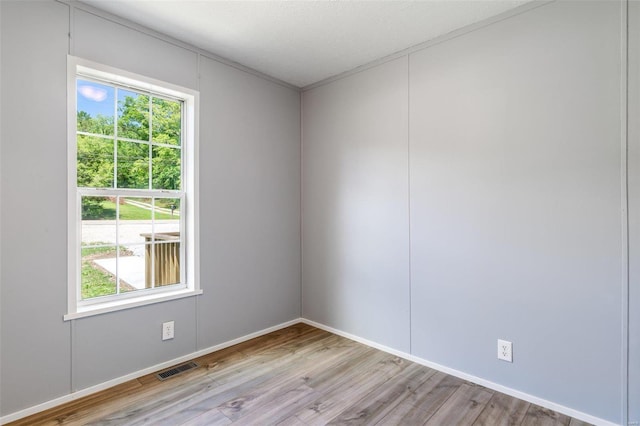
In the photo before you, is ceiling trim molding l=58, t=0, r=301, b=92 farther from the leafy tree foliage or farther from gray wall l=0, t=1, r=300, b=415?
the leafy tree foliage

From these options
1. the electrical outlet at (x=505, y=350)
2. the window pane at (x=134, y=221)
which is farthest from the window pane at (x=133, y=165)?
the electrical outlet at (x=505, y=350)

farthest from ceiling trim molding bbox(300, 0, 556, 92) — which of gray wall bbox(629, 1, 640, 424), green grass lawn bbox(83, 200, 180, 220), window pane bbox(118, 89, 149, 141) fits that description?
green grass lawn bbox(83, 200, 180, 220)

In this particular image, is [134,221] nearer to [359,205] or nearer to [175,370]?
[175,370]

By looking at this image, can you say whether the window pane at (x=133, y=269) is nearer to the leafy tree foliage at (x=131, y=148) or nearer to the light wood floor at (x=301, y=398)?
the leafy tree foliage at (x=131, y=148)

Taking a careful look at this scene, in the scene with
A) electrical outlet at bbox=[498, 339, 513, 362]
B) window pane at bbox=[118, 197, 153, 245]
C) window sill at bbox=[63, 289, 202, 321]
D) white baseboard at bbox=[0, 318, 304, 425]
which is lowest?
white baseboard at bbox=[0, 318, 304, 425]

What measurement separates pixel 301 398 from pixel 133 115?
2447mm

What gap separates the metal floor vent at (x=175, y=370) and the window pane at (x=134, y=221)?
0.94 meters

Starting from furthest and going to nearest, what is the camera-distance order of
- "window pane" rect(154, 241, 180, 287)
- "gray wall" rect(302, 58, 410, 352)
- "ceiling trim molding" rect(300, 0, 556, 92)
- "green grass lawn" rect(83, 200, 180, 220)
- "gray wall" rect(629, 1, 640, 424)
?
"gray wall" rect(302, 58, 410, 352) < "window pane" rect(154, 241, 180, 287) < "green grass lawn" rect(83, 200, 180, 220) < "ceiling trim molding" rect(300, 0, 556, 92) < "gray wall" rect(629, 1, 640, 424)

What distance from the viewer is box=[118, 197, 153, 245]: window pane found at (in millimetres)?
2457

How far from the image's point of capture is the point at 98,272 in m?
2.35

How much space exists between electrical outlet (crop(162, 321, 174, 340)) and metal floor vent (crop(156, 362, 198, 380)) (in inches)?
9.6

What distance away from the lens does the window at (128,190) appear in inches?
88.7

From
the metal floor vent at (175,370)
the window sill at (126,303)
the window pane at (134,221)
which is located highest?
the window pane at (134,221)

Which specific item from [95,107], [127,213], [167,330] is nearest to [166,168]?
[127,213]
